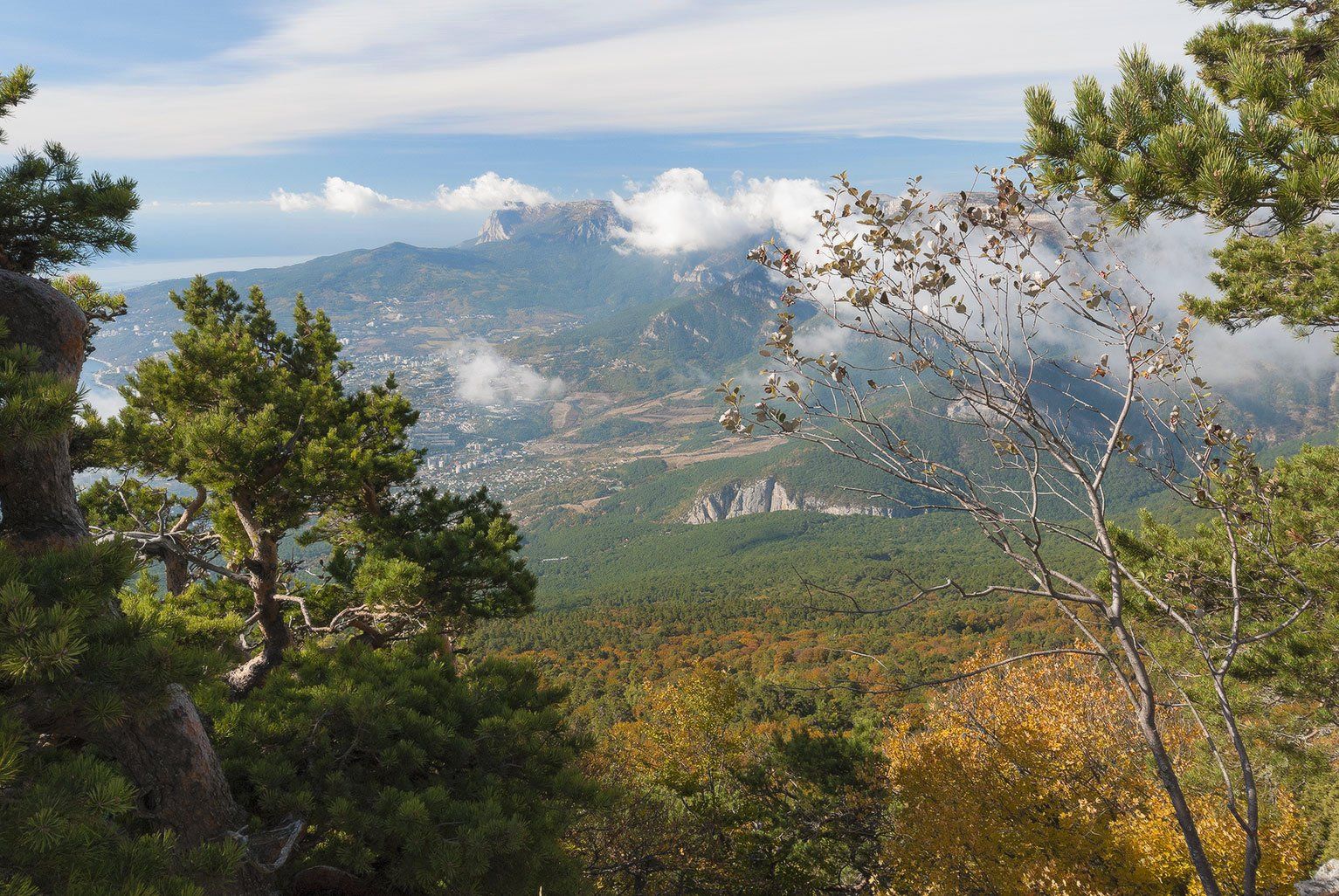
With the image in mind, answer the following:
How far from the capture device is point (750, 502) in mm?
191125

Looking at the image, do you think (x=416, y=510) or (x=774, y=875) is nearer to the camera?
(x=774, y=875)

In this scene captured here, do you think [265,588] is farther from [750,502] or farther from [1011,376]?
[750,502]

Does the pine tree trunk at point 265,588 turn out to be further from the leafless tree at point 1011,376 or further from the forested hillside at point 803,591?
the leafless tree at point 1011,376

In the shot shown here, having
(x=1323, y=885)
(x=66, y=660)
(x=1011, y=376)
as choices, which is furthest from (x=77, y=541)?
(x=1323, y=885)

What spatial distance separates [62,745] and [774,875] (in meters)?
10.5

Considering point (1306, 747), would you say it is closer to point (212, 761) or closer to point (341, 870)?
point (341, 870)

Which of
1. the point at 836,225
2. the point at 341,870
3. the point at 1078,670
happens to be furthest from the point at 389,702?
the point at 1078,670

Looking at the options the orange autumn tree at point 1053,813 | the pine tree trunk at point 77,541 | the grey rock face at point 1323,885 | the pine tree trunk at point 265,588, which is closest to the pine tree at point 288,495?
the pine tree trunk at point 265,588

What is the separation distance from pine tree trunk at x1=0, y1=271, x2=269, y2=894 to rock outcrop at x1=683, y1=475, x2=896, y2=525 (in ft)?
582

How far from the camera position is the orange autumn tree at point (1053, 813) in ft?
24.8

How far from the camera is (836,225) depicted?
14.8 feet

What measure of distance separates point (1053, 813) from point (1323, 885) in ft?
10.2

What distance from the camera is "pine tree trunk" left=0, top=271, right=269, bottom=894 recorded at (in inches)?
189

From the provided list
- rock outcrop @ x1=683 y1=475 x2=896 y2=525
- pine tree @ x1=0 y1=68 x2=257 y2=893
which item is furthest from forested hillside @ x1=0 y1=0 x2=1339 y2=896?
rock outcrop @ x1=683 y1=475 x2=896 y2=525
